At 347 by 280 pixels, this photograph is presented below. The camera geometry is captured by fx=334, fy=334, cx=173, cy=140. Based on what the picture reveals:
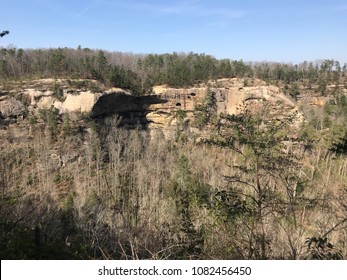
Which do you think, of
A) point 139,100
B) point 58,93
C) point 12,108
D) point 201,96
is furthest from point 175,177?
point 139,100

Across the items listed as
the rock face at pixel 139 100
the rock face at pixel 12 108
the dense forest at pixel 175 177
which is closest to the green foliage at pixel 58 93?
the rock face at pixel 139 100

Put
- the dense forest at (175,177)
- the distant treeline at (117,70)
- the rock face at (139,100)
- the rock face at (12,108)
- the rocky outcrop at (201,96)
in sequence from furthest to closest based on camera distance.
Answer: the rocky outcrop at (201,96)
the distant treeline at (117,70)
the rock face at (139,100)
the rock face at (12,108)
the dense forest at (175,177)

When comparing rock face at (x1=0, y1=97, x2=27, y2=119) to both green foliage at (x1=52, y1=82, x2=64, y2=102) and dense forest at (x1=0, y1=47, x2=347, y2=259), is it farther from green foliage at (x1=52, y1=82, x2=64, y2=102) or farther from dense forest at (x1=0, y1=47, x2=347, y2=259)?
green foliage at (x1=52, y1=82, x2=64, y2=102)

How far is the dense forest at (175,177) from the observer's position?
5105 mm

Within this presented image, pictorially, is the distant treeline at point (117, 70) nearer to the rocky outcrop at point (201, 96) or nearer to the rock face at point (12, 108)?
the rocky outcrop at point (201, 96)

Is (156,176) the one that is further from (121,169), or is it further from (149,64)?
(149,64)

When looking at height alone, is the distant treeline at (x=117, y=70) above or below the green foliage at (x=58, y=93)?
above

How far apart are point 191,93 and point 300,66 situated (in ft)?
145

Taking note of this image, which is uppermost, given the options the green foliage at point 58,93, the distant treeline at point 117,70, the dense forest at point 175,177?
the distant treeline at point 117,70

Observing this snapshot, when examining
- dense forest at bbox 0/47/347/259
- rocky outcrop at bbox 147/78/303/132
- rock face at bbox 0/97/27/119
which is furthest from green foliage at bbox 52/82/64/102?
rocky outcrop at bbox 147/78/303/132

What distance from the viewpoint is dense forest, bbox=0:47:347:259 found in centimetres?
511

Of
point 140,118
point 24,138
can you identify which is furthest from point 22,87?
point 140,118

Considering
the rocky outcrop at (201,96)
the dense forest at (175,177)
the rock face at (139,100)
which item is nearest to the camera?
the dense forest at (175,177)

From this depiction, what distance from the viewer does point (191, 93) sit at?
4453cm
